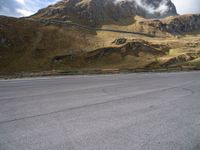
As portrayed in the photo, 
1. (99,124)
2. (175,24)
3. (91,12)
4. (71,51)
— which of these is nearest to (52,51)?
(71,51)

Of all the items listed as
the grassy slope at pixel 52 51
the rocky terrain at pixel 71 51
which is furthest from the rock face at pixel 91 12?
the grassy slope at pixel 52 51

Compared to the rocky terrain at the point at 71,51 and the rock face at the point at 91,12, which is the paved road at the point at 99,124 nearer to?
the rocky terrain at the point at 71,51

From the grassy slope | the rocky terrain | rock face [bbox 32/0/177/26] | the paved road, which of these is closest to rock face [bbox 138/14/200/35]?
rock face [bbox 32/0/177/26]

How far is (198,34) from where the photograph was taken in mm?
156000

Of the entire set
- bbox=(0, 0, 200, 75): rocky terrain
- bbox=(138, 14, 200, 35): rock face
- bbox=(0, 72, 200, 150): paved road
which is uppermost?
bbox=(138, 14, 200, 35): rock face

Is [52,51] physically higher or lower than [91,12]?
lower

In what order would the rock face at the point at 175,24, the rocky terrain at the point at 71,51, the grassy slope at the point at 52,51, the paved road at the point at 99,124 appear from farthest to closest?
the rock face at the point at 175,24
the grassy slope at the point at 52,51
the rocky terrain at the point at 71,51
the paved road at the point at 99,124

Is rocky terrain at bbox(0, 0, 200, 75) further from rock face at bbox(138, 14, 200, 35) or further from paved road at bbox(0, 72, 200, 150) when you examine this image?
rock face at bbox(138, 14, 200, 35)

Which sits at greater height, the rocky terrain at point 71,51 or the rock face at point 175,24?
the rock face at point 175,24

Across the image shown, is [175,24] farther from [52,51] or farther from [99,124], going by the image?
[99,124]

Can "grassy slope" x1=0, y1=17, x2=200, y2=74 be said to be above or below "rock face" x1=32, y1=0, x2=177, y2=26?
below

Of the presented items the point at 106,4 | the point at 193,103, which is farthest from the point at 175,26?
the point at 193,103

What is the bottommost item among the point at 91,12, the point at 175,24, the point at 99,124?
the point at 99,124

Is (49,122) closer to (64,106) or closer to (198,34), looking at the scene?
(64,106)
